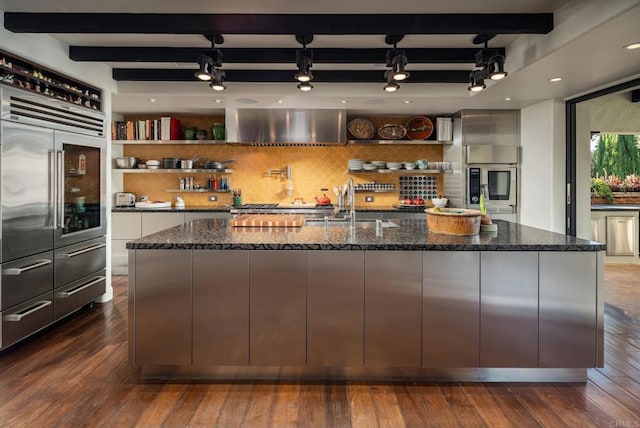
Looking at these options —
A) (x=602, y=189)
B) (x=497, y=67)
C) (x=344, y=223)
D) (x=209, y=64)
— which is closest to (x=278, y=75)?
(x=209, y=64)

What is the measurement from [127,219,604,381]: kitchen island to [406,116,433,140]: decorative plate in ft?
11.3

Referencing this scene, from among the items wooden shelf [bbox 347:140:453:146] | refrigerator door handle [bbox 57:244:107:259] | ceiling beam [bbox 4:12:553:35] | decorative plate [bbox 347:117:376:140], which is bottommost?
refrigerator door handle [bbox 57:244:107:259]

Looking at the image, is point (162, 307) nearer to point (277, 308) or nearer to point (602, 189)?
point (277, 308)

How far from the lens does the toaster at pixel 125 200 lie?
5.32 metres

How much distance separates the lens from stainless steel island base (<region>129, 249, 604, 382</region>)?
2.21 m

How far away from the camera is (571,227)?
4.41m

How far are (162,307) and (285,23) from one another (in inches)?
83.5

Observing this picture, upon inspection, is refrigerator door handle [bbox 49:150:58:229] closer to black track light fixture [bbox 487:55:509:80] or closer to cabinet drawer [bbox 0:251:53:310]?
cabinet drawer [bbox 0:251:53:310]

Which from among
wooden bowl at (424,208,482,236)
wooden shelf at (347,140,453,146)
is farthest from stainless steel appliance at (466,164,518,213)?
wooden bowl at (424,208,482,236)

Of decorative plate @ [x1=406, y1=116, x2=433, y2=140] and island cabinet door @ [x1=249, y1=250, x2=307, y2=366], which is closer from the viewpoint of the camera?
island cabinet door @ [x1=249, y1=250, x2=307, y2=366]

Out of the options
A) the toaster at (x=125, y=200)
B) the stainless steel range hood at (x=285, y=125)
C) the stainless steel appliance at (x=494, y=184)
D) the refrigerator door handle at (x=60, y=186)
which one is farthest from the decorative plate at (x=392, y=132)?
the refrigerator door handle at (x=60, y=186)

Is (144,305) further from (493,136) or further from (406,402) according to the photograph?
(493,136)

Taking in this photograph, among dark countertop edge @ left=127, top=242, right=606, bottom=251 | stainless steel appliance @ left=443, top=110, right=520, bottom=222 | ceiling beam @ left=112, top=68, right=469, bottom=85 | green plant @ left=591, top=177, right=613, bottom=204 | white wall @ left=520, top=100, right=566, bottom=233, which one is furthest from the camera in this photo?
green plant @ left=591, top=177, right=613, bottom=204

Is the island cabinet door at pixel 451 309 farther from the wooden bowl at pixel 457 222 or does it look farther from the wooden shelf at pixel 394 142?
the wooden shelf at pixel 394 142
